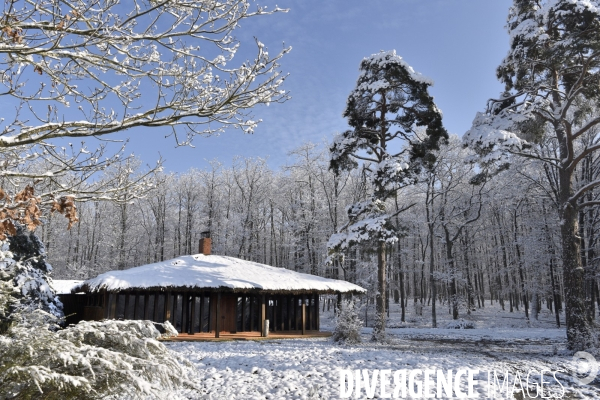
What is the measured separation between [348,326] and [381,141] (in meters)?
8.50

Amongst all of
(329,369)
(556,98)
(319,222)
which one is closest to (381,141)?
(556,98)

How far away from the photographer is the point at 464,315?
29.5 metres

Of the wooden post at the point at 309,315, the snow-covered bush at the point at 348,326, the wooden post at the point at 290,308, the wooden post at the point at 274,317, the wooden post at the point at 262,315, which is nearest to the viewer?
the snow-covered bush at the point at 348,326

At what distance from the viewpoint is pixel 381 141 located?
18.8 m

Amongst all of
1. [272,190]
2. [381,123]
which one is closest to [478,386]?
[381,123]

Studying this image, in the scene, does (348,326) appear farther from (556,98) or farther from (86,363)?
(86,363)

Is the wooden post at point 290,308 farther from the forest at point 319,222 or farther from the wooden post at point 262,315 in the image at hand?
the forest at point 319,222

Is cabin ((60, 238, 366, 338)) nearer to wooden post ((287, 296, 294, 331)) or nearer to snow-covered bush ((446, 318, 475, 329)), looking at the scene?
wooden post ((287, 296, 294, 331))

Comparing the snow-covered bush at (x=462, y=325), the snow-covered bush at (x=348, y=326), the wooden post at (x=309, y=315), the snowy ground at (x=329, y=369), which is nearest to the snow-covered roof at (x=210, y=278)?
the wooden post at (x=309, y=315)

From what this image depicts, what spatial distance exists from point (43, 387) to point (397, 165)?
48.2 feet

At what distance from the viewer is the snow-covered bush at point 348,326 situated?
16.0 m

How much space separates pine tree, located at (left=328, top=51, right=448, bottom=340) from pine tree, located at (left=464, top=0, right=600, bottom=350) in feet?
10.1

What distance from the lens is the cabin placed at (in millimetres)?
17359

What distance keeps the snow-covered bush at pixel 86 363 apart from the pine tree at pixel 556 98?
39.9 feet
